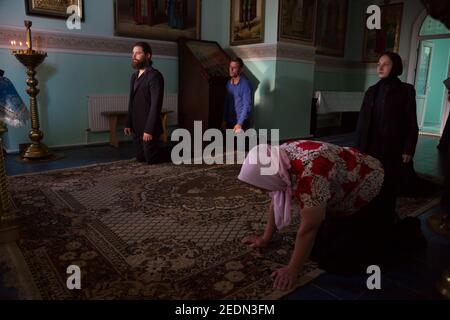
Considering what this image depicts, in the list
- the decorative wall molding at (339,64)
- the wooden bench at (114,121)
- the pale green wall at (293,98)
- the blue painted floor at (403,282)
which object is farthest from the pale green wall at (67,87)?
the decorative wall molding at (339,64)

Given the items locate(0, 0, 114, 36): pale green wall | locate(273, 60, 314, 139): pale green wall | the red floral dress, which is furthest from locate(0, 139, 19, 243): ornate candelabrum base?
locate(273, 60, 314, 139): pale green wall

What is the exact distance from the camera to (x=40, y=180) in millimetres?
3930

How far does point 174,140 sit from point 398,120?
4198 mm

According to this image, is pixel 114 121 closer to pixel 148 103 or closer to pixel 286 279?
pixel 148 103

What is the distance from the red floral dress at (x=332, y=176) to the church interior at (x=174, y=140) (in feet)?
1.57

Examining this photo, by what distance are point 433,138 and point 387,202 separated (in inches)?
275

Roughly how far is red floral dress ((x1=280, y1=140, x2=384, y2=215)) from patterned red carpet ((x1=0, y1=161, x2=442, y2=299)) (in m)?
0.50

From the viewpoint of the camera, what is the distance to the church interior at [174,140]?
2049mm

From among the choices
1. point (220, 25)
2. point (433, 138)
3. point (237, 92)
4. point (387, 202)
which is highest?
point (220, 25)

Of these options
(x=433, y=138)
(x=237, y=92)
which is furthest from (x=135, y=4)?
(x=433, y=138)

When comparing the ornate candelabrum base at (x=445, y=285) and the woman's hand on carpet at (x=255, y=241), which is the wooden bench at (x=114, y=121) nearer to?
the woman's hand on carpet at (x=255, y=241)

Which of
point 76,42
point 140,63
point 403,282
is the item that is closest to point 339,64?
point 140,63

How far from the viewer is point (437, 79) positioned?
10898 millimetres
